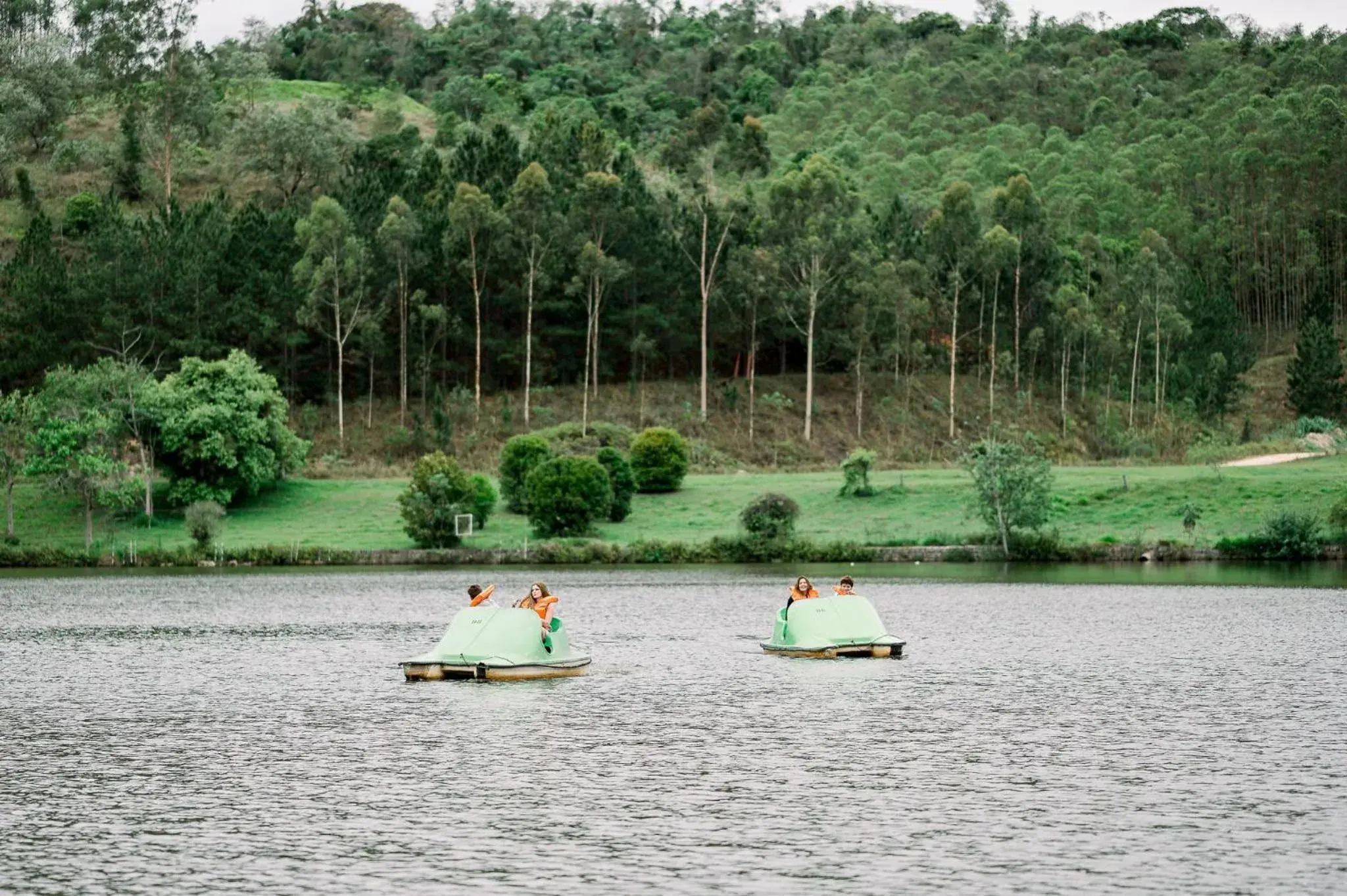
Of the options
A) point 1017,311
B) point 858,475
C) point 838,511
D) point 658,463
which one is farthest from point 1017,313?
point 838,511

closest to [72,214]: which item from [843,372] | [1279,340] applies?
[843,372]

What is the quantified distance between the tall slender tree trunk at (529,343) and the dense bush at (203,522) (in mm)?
30132

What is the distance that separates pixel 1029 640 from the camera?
4994 cm

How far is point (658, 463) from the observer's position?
104 meters

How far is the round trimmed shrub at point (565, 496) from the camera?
298ft

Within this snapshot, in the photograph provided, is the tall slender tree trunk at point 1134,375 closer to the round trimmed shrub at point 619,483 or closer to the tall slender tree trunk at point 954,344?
the tall slender tree trunk at point 954,344

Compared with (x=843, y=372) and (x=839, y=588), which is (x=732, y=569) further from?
(x=843, y=372)

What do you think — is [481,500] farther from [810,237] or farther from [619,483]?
[810,237]

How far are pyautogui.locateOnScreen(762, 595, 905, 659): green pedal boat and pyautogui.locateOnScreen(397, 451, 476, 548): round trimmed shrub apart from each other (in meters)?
46.2

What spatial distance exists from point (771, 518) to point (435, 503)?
18.0 metres

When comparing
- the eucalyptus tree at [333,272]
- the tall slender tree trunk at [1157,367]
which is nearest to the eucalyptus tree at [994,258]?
the tall slender tree trunk at [1157,367]

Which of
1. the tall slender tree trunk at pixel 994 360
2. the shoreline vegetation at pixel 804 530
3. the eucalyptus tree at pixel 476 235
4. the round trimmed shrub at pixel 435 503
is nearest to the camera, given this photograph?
the shoreline vegetation at pixel 804 530

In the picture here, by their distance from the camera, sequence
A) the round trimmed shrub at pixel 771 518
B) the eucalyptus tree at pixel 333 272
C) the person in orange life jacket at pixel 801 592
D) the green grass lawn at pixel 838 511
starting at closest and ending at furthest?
the person in orange life jacket at pixel 801 592 < the round trimmed shrub at pixel 771 518 < the green grass lawn at pixel 838 511 < the eucalyptus tree at pixel 333 272

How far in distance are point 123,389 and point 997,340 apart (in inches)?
2839
